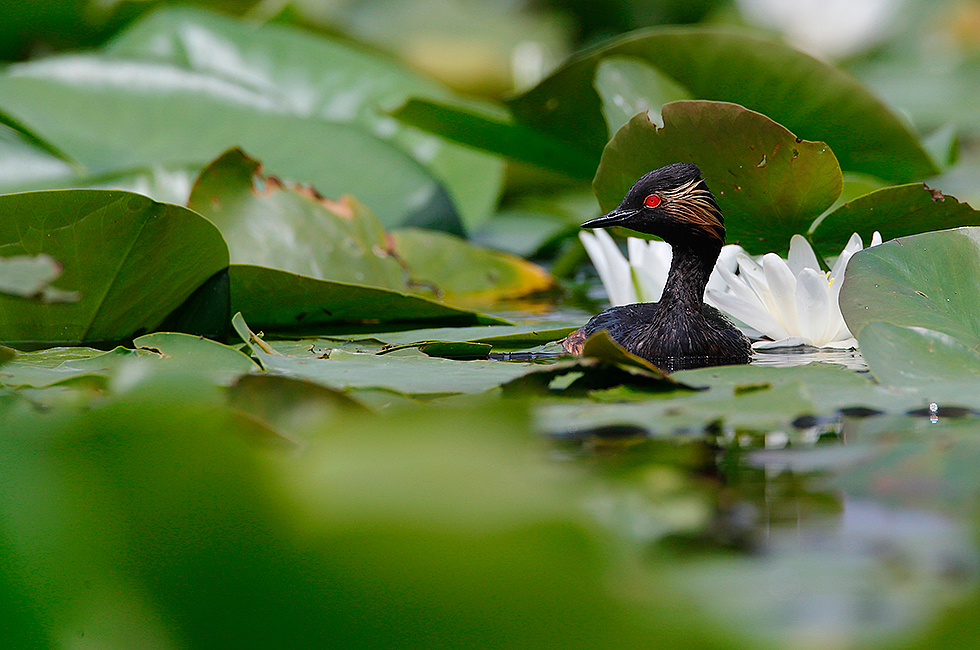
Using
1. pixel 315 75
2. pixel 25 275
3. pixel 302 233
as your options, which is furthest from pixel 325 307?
pixel 315 75

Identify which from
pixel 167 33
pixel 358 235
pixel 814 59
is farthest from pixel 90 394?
pixel 167 33

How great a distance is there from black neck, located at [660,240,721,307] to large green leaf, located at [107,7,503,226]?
121 cm

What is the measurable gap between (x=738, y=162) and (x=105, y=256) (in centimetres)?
67

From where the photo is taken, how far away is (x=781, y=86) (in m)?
1.27

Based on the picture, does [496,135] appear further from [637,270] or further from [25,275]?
[25,275]

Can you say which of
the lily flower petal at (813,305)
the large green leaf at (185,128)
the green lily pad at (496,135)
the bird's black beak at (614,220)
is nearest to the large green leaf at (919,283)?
the lily flower petal at (813,305)

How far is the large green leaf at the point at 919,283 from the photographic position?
760 millimetres

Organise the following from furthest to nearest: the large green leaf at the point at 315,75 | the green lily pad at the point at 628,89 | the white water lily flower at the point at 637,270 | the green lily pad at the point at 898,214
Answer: the large green leaf at the point at 315,75
the green lily pad at the point at 628,89
the white water lily flower at the point at 637,270
the green lily pad at the point at 898,214

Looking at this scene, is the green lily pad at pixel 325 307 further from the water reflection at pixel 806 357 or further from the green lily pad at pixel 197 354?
the water reflection at pixel 806 357

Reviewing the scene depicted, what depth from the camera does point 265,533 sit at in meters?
0.43

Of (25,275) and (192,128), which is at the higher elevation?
(192,128)

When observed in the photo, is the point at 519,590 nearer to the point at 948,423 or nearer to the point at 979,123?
the point at 948,423

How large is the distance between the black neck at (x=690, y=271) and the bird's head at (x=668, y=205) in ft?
0.09

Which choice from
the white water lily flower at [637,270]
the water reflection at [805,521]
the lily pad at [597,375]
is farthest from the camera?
the white water lily flower at [637,270]
